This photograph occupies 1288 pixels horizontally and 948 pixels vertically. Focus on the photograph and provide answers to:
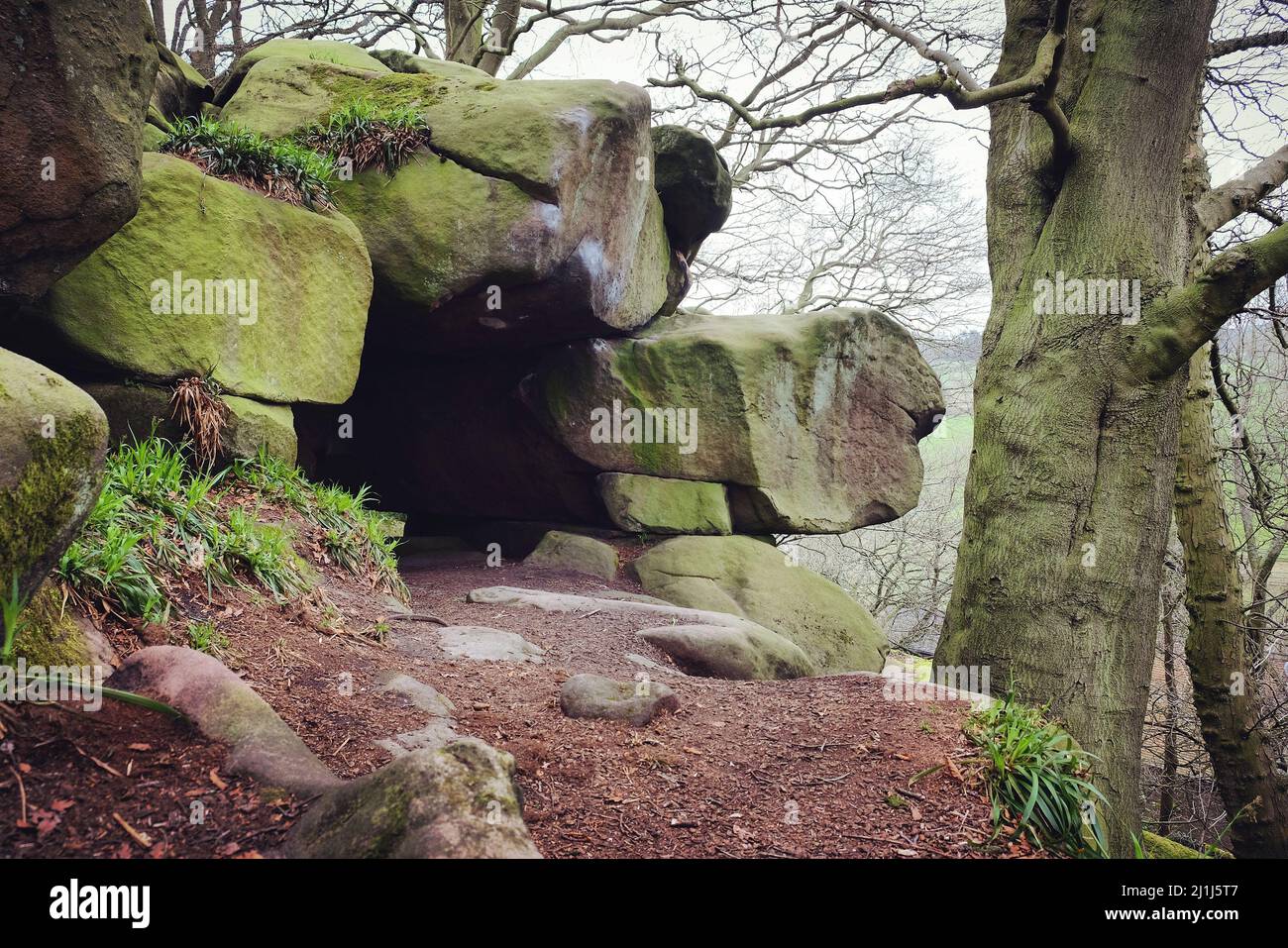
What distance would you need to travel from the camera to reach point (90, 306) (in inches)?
183

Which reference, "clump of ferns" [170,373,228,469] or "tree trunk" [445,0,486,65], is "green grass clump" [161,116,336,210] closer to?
"clump of ferns" [170,373,228,469]

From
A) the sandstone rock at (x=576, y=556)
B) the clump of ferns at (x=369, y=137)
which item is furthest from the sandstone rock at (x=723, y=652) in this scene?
the clump of ferns at (x=369, y=137)

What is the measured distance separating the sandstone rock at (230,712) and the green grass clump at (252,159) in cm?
429

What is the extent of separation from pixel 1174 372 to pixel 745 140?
9531 millimetres

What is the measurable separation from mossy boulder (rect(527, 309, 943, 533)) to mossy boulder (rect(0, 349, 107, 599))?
6.56 meters

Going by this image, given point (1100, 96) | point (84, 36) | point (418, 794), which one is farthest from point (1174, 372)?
point (84, 36)

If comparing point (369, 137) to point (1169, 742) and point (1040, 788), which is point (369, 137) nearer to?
point (1040, 788)

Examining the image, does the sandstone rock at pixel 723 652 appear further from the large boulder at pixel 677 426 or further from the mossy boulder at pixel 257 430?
the large boulder at pixel 677 426

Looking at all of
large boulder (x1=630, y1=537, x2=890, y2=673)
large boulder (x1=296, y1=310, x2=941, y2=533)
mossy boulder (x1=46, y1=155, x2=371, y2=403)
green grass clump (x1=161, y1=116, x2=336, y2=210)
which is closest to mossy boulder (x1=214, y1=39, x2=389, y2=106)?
green grass clump (x1=161, y1=116, x2=336, y2=210)

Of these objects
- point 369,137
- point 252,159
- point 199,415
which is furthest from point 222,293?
point 369,137

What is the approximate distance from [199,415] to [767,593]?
17.9 feet

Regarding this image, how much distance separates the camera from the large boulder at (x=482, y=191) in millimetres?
6746

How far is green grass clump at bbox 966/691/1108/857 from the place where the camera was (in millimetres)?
2908

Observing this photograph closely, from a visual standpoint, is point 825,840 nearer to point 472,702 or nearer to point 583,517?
point 472,702
